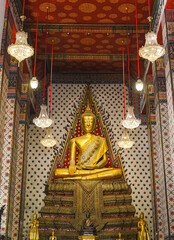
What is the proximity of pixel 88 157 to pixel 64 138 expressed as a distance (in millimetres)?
1304

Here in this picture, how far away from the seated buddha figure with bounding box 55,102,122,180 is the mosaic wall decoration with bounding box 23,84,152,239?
67 cm

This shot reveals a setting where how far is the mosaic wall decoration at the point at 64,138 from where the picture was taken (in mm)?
9775

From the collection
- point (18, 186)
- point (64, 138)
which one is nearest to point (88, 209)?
point (18, 186)

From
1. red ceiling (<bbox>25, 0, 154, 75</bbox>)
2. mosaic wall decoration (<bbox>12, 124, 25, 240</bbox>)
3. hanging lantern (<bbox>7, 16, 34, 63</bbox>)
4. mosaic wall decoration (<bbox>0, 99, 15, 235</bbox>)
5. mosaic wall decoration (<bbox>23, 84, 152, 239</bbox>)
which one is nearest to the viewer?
hanging lantern (<bbox>7, 16, 34, 63</bbox>)

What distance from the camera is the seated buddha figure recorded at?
863 cm

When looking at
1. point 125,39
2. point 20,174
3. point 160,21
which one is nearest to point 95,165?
point 20,174

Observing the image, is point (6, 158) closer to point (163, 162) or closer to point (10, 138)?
point (10, 138)

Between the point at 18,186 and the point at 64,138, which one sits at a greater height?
the point at 64,138

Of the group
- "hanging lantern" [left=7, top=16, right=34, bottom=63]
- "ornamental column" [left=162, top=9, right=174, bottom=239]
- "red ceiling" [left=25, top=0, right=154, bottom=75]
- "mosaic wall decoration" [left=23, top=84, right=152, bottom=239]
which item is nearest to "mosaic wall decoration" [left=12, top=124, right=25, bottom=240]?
"mosaic wall decoration" [left=23, top=84, right=152, bottom=239]

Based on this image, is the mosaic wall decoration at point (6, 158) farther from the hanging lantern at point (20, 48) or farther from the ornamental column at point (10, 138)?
the hanging lantern at point (20, 48)

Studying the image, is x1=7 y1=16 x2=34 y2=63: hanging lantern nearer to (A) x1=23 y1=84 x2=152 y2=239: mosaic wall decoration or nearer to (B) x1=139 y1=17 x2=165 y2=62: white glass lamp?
(B) x1=139 y1=17 x2=165 y2=62: white glass lamp

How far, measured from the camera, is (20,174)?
858 centimetres

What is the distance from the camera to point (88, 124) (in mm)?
9961

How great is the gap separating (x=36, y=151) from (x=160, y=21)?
16.6 ft
